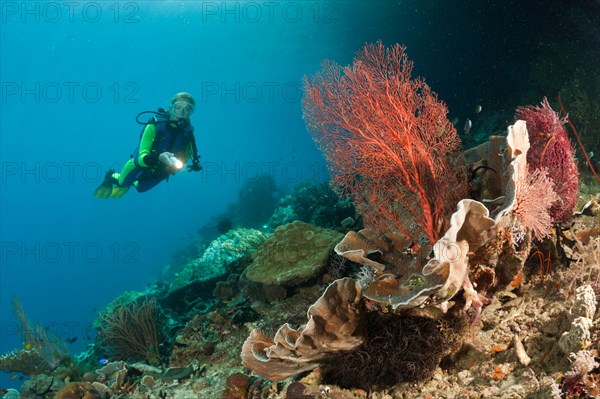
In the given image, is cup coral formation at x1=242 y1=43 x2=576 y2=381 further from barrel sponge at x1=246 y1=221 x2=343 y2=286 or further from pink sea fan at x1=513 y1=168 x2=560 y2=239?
barrel sponge at x1=246 y1=221 x2=343 y2=286

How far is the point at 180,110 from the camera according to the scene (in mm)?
9000

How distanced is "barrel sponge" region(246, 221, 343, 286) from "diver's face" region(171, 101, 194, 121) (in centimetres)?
490

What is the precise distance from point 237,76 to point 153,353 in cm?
5042

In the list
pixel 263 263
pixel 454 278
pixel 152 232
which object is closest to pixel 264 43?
pixel 263 263

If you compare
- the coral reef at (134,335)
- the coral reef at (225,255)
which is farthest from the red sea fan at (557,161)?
the coral reef at (134,335)

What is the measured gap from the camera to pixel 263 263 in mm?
5883

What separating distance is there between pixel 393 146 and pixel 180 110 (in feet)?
23.8

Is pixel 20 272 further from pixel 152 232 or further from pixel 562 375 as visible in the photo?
pixel 562 375

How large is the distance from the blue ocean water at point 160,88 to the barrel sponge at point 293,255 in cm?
562

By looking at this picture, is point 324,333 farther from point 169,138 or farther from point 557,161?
point 169,138

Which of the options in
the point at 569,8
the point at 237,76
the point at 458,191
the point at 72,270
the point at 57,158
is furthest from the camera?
the point at 57,158

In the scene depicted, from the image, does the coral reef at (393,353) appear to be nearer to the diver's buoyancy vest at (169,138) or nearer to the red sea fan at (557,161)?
the red sea fan at (557,161)

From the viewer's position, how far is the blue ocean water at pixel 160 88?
610 inches

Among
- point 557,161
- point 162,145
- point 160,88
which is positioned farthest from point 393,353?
point 160,88
